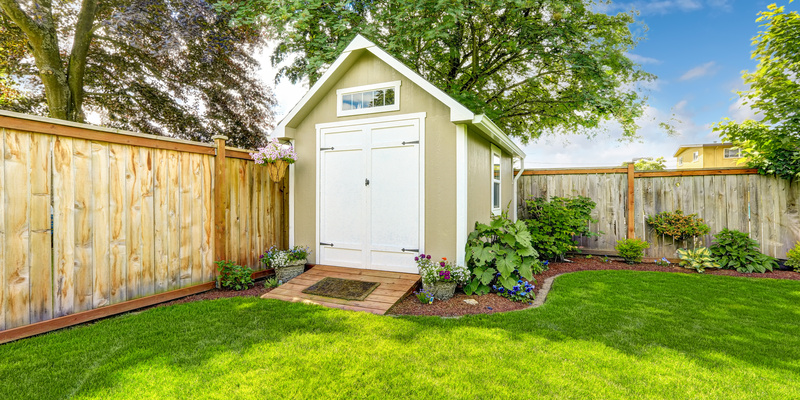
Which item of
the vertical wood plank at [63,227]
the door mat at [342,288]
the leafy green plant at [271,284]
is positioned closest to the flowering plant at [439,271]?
the door mat at [342,288]

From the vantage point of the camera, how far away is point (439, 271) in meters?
4.05

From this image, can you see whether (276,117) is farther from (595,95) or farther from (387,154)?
(595,95)

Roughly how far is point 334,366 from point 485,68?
7.86 metres

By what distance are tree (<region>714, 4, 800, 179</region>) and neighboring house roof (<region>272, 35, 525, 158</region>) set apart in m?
4.56

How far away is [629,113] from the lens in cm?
781

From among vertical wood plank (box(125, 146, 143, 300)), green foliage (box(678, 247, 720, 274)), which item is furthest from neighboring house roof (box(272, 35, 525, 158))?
green foliage (box(678, 247, 720, 274))

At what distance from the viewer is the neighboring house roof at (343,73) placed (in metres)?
4.17

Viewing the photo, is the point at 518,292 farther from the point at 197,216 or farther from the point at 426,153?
the point at 197,216

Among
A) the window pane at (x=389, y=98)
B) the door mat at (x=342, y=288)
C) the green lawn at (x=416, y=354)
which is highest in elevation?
the window pane at (x=389, y=98)

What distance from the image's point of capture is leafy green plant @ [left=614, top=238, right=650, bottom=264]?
609cm

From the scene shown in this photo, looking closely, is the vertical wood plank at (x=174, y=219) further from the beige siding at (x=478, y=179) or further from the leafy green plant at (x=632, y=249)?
the leafy green plant at (x=632, y=249)

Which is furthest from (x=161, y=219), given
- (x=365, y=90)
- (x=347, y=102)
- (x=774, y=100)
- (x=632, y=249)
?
(x=774, y=100)

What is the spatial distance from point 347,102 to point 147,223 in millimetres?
2988

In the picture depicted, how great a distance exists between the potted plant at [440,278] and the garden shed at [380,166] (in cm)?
22
